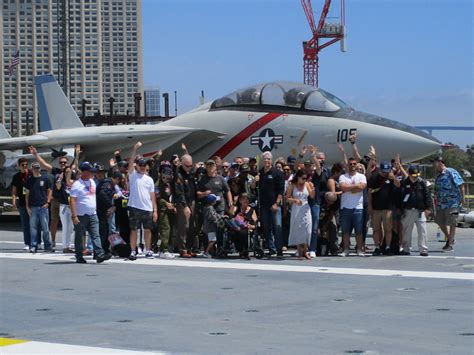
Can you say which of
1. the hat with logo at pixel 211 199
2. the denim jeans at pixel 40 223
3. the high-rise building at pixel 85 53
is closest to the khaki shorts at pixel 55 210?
the denim jeans at pixel 40 223

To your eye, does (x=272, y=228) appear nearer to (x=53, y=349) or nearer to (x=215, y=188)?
(x=215, y=188)

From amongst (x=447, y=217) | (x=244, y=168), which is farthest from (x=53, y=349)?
(x=447, y=217)

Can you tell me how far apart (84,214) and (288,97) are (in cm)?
784

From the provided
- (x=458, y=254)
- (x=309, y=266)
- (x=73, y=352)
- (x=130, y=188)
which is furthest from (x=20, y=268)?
(x=458, y=254)

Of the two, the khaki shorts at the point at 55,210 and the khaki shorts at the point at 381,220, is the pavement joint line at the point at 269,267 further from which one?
the khaki shorts at the point at 381,220

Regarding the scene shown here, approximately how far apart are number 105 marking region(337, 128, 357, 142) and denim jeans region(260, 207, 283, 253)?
4.79m

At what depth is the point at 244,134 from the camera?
20234 mm

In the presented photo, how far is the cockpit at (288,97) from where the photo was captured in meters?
19.5

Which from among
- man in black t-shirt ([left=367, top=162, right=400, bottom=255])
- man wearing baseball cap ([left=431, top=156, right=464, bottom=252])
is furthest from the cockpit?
man in black t-shirt ([left=367, top=162, right=400, bottom=255])

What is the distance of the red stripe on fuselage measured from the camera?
19859mm

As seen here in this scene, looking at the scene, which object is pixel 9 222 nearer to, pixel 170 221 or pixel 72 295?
pixel 170 221

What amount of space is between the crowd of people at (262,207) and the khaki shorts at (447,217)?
0.02 metres

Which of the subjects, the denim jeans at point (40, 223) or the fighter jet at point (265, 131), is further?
the fighter jet at point (265, 131)

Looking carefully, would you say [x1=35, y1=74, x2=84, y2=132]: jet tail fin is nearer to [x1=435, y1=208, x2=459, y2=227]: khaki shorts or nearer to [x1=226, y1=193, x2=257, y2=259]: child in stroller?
[x1=226, y1=193, x2=257, y2=259]: child in stroller
